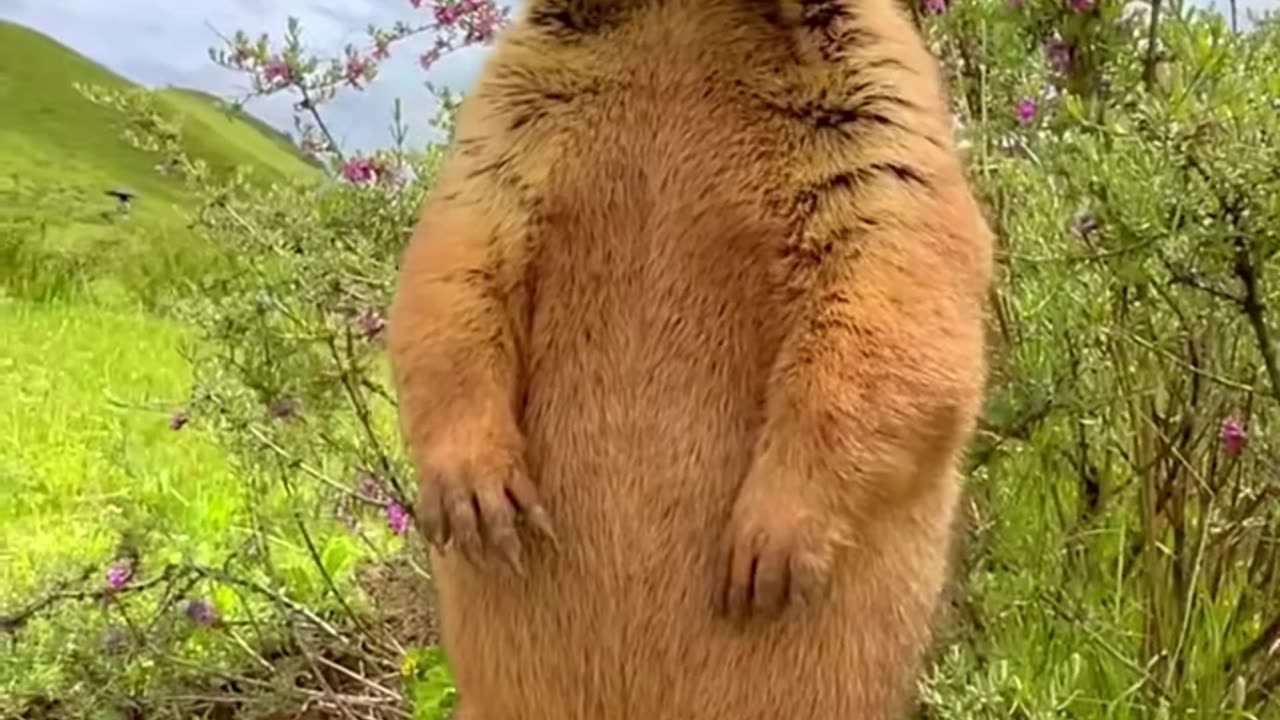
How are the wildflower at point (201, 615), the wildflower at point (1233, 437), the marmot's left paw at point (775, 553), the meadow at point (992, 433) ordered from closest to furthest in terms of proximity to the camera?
the marmot's left paw at point (775, 553), the meadow at point (992, 433), the wildflower at point (1233, 437), the wildflower at point (201, 615)

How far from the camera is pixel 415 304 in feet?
7.36

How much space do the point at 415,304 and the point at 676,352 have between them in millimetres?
289

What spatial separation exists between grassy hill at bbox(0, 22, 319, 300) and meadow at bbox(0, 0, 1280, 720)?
1.60m

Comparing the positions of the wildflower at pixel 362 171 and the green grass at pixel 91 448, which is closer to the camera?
the wildflower at pixel 362 171

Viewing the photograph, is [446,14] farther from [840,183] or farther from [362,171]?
[840,183]

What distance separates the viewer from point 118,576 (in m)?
4.18

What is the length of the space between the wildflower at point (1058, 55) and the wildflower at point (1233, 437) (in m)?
0.61

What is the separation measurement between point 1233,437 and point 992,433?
36 centimetres

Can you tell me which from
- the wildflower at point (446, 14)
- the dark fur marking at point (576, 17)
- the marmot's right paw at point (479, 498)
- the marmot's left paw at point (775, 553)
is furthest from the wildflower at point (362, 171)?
the marmot's left paw at point (775, 553)

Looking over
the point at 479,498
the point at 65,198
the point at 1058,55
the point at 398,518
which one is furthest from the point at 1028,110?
the point at 65,198

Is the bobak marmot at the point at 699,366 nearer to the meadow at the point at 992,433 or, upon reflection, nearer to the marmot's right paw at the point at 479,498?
the marmot's right paw at the point at 479,498

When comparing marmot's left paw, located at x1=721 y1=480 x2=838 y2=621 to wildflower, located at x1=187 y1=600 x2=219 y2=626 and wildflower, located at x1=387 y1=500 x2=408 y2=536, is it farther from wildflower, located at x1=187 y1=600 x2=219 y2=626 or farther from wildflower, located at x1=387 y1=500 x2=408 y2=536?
wildflower, located at x1=187 y1=600 x2=219 y2=626

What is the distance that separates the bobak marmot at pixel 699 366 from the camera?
2.12 meters

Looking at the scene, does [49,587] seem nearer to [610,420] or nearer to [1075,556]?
[1075,556]
